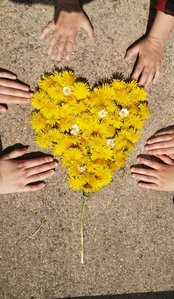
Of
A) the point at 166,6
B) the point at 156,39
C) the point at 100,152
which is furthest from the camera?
the point at 156,39

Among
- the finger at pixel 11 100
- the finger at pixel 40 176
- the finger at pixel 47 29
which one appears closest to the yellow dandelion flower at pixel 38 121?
the finger at pixel 11 100

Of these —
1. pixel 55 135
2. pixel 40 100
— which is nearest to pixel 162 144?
pixel 55 135

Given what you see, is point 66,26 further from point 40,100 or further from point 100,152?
point 100,152

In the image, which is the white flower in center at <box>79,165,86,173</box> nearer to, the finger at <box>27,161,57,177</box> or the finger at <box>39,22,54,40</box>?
the finger at <box>27,161,57,177</box>

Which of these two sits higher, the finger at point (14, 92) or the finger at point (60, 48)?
the finger at point (60, 48)

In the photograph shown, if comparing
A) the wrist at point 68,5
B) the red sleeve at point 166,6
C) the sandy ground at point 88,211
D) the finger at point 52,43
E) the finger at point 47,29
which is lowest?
the sandy ground at point 88,211

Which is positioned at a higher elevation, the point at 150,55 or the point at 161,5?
the point at 161,5

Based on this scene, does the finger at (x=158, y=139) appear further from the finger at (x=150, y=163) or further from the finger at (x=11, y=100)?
the finger at (x=11, y=100)

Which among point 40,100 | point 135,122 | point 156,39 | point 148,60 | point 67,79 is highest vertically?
point 156,39
